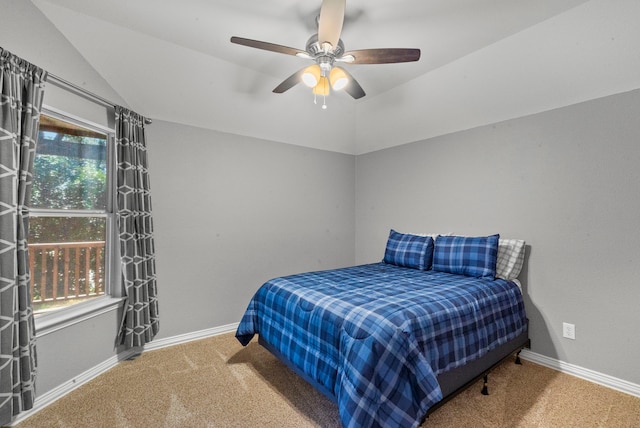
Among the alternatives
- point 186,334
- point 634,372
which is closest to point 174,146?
point 186,334

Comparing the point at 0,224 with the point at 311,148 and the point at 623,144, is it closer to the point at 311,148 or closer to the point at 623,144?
the point at 311,148

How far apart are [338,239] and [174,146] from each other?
7.90 feet

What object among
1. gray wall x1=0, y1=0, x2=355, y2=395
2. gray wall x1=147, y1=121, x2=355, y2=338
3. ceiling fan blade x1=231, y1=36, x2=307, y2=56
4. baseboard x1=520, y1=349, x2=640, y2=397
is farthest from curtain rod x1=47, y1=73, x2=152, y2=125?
baseboard x1=520, y1=349, x2=640, y2=397

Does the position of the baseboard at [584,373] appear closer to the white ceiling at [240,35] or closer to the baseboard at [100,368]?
the white ceiling at [240,35]

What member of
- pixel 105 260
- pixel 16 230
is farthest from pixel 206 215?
pixel 16 230

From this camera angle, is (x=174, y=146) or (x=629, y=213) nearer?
(x=629, y=213)

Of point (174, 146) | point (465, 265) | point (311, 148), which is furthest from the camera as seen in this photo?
point (311, 148)

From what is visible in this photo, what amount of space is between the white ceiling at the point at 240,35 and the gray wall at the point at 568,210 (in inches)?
15.4

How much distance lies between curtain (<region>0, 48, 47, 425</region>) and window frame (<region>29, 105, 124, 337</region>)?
0.82ft

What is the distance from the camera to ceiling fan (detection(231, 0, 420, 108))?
171cm

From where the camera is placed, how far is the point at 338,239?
427 cm

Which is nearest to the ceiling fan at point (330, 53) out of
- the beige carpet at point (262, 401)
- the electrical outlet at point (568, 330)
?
the beige carpet at point (262, 401)

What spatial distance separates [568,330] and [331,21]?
9.64 feet

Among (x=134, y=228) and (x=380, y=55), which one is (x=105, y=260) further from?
(x=380, y=55)
